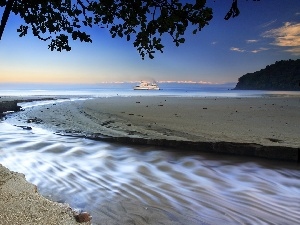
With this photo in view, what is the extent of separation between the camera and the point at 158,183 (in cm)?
539

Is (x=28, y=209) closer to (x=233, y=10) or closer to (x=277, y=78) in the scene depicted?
(x=233, y=10)

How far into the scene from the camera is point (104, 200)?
4.20 meters

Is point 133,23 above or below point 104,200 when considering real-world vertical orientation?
above

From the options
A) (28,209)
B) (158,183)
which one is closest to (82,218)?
(28,209)

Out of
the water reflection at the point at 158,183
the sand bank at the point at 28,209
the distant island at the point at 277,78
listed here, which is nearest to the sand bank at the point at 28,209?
the sand bank at the point at 28,209

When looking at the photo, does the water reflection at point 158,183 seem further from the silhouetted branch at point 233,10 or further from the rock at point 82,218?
the silhouetted branch at point 233,10

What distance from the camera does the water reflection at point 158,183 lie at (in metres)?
3.86

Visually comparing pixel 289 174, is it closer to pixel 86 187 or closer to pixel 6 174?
pixel 86 187

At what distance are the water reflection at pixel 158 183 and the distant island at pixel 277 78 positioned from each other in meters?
110

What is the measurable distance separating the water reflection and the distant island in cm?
11027

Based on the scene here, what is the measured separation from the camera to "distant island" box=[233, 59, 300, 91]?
112m

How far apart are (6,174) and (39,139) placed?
5.17 metres

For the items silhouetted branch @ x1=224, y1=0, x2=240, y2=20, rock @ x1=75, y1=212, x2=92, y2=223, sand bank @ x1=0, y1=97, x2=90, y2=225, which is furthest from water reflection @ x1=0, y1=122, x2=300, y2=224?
silhouetted branch @ x1=224, y1=0, x2=240, y2=20

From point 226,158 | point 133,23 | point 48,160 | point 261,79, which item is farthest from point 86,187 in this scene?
point 261,79
